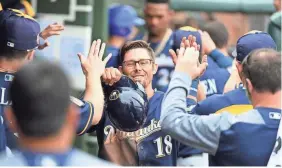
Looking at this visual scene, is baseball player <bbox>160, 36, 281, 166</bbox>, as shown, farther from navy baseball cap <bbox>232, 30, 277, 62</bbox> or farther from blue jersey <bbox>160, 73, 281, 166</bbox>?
navy baseball cap <bbox>232, 30, 277, 62</bbox>

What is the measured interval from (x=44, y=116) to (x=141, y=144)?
6.42 ft

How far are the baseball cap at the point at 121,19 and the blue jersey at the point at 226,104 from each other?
10.7 ft

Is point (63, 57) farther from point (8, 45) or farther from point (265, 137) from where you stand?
point (265, 137)

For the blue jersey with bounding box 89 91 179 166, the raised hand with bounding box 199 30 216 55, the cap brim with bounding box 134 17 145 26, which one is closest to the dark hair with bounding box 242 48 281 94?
the blue jersey with bounding box 89 91 179 166

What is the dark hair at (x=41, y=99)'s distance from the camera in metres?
2.47

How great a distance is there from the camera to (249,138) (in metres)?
3.56

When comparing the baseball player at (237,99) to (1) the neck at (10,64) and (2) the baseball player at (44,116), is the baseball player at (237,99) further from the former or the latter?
(2) the baseball player at (44,116)

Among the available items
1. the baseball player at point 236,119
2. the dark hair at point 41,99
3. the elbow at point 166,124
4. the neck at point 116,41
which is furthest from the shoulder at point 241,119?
the neck at point 116,41

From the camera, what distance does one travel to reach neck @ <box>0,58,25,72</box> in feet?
13.8

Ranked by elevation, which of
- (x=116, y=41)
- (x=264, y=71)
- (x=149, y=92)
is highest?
(x=264, y=71)

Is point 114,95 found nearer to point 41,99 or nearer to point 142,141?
point 142,141

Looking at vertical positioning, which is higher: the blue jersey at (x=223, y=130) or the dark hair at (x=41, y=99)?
the dark hair at (x=41, y=99)

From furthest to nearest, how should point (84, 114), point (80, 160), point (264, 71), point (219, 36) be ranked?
1. point (219, 36)
2. point (84, 114)
3. point (264, 71)
4. point (80, 160)

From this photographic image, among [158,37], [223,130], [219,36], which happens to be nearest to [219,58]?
[219,36]
